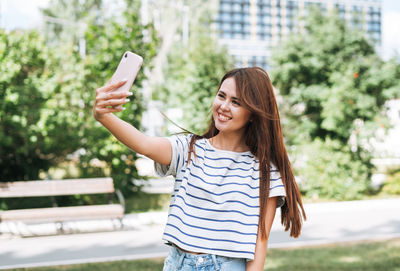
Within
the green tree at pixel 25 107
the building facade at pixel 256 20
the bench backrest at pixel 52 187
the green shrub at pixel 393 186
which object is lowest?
the green shrub at pixel 393 186

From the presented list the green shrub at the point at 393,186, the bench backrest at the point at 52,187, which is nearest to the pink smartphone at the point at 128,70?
the bench backrest at the point at 52,187

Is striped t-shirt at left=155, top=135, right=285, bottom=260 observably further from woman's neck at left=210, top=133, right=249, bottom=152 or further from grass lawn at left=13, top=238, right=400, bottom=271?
grass lawn at left=13, top=238, right=400, bottom=271

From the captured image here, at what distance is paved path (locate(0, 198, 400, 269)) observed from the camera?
6535mm

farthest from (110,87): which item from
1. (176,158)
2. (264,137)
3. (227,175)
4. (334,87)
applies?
(334,87)

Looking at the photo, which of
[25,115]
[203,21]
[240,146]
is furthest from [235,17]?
[240,146]

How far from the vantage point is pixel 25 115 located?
882 cm

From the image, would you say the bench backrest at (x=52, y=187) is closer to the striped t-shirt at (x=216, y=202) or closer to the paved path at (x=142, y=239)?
the paved path at (x=142, y=239)

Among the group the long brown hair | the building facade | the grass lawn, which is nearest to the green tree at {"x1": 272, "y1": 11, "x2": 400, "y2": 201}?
the grass lawn

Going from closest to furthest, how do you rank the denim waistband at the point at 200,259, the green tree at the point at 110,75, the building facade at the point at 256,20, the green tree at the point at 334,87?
the denim waistband at the point at 200,259 → the green tree at the point at 110,75 → the green tree at the point at 334,87 → the building facade at the point at 256,20

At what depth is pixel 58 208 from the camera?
26.8 ft

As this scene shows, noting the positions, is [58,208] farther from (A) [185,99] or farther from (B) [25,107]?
(A) [185,99]

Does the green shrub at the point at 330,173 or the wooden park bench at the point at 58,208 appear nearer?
the wooden park bench at the point at 58,208

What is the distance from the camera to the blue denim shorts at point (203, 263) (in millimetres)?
1886

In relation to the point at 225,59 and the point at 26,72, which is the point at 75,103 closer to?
the point at 26,72
